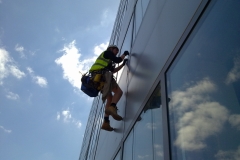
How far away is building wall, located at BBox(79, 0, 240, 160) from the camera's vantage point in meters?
1.91

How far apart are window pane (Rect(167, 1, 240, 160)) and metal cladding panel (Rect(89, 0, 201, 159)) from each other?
43 centimetres

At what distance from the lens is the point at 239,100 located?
177cm

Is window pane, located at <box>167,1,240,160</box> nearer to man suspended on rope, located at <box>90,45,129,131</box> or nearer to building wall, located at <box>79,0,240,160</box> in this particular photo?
building wall, located at <box>79,0,240,160</box>

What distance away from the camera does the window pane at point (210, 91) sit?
1.84 meters

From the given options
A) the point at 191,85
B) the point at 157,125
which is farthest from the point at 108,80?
the point at 191,85

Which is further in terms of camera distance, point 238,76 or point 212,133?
point 212,133

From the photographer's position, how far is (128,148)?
429cm

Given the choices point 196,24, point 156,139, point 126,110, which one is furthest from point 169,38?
point 126,110

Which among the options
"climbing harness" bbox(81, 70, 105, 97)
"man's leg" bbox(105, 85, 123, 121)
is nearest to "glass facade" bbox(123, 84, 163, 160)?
"man's leg" bbox(105, 85, 123, 121)

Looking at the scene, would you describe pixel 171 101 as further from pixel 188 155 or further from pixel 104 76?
pixel 104 76

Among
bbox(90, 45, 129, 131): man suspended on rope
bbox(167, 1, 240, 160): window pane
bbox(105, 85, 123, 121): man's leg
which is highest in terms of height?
bbox(90, 45, 129, 131): man suspended on rope

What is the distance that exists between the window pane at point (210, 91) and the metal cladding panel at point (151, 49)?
1.42 feet

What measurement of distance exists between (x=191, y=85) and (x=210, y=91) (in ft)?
1.05

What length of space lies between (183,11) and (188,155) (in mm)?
1596
